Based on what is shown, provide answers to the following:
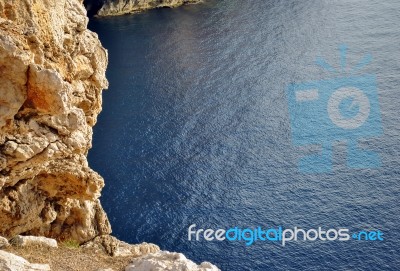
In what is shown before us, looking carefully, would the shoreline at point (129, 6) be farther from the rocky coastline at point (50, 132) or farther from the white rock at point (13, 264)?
the white rock at point (13, 264)

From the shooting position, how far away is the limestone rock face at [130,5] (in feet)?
482

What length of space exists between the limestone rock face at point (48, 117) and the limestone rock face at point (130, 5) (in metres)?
117

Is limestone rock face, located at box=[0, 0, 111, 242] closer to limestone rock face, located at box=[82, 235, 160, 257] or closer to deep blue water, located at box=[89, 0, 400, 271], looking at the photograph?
limestone rock face, located at box=[82, 235, 160, 257]

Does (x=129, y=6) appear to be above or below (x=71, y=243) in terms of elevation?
above

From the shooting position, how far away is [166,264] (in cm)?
2252

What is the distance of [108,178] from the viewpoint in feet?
256

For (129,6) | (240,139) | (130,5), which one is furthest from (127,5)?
(240,139)

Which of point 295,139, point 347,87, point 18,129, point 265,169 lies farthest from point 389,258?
point 18,129

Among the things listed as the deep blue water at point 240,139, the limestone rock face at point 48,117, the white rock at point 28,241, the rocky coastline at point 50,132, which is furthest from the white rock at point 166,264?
the deep blue water at point 240,139

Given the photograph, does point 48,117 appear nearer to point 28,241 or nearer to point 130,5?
point 28,241

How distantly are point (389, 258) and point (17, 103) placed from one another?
2051 inches

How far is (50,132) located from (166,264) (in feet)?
32.8

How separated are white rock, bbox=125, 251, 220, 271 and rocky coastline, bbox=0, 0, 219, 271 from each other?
0.05 metres

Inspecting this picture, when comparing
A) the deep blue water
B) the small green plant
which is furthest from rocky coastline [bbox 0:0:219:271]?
the deep blue water
